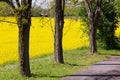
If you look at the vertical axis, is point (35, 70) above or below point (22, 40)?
below

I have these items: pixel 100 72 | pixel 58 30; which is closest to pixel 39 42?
pixel 58 30

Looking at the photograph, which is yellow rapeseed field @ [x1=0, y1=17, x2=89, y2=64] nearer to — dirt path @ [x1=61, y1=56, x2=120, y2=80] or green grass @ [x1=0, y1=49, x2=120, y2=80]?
green grass @ [x1=0, y1=49, x2=120, y2=80]

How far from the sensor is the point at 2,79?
13.6 m

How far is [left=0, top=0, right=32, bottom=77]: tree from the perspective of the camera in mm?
13422

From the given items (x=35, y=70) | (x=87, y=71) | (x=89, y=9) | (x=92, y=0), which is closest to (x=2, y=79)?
(x=35, y=70)

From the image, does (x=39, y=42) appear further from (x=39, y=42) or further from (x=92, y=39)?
(x=92, y=39)

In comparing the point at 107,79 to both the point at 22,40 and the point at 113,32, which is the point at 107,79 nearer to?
the point at 22,40

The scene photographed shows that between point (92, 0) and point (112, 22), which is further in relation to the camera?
point (112, 22)

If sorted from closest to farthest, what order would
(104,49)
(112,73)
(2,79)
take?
(2,79)
(112,73)
(104,49)

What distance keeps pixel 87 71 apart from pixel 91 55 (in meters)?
6.72

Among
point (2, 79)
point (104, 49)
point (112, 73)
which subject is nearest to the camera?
point (2, 79)

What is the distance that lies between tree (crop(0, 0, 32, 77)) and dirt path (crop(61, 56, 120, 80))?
1529 mm

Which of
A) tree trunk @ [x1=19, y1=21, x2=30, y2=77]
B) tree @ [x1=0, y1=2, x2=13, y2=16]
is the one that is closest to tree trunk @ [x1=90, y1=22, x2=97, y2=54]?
tree trunk @ [x1=19, y1=21, x2=30, y2=77]

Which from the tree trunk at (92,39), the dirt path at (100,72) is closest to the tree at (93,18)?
the tree trunk at (92,39)
